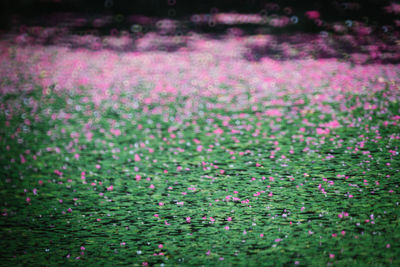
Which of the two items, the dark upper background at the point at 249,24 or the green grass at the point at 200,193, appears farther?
the dark upper background at the point at 249,24

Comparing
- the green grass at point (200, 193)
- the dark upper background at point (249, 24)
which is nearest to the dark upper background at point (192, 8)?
the dark upper background at point (249, 24)

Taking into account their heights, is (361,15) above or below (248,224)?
above

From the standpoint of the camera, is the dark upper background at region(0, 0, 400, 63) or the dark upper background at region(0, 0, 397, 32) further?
the dark upper background at region(0, 0, 397, 32)

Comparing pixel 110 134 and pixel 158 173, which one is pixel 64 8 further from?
pixel 158 173

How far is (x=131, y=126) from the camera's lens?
660 centimetres

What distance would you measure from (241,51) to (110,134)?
6.38m

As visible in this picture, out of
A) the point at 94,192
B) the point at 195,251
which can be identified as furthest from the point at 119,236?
the point at 94,192

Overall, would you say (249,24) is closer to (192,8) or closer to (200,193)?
(192,8)

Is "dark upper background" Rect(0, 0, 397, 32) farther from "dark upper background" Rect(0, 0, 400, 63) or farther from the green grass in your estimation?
the green grass

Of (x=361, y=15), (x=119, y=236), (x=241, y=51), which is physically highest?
(x=361, y=15)

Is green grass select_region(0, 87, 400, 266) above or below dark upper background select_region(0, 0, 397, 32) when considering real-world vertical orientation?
below

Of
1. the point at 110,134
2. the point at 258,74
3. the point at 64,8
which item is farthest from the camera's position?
the point at 64,8

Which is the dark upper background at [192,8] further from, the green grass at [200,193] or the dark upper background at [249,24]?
the green grass at [200,193]

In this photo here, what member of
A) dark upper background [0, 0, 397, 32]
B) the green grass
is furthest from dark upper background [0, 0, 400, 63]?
the green grass
